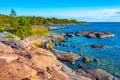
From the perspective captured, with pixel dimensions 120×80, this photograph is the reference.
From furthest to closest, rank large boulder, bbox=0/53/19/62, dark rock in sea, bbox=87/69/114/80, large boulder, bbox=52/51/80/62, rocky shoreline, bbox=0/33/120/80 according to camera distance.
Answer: large boulder, bbox=52/51/80/62 < dark rock in sea, bbox=87/69/114/80 < large boulder, bbox=0/53/19/62 < rocky shoreline, bbox=0/33/120/80

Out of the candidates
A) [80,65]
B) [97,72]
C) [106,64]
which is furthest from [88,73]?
[106,64]

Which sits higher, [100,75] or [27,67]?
[27,67]

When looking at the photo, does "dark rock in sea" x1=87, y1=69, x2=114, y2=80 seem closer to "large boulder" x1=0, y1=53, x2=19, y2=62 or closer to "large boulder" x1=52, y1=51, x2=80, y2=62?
"large boulder" x1=52, y1=51, x2=80, y2=62

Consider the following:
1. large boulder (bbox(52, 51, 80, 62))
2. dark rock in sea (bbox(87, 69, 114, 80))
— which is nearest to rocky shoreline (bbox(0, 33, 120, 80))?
dark rock in sea (bbox(87, 69, 114, 80))

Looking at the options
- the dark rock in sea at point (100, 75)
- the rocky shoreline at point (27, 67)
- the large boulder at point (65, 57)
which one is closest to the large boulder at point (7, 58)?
the rocky shoreline at point (27, 67)

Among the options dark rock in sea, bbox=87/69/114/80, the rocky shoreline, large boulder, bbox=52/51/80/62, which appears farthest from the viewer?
large boulder, bbox=52/51/80/62

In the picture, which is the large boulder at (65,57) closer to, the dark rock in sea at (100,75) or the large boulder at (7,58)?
the dark rock in sea at (100,75)

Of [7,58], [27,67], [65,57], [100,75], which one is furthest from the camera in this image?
[65,57]

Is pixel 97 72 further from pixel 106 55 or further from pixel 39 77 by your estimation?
pixel 106 55

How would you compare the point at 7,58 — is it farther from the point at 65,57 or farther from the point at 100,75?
the point at 65,57

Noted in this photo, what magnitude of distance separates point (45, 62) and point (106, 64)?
2442 centimetres

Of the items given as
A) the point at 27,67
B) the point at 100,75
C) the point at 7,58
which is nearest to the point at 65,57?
the point at 100,75

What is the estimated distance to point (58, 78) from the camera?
27578 mm

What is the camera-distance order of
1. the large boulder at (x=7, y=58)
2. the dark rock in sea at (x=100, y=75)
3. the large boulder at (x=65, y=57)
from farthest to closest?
the large boulder at (x=65, y=57) < the dark rock in sea at (x=100, y=75) < the large boulder at (x=7, y=58)
